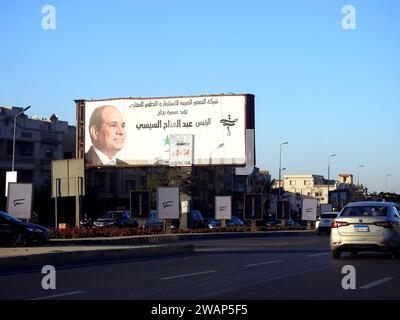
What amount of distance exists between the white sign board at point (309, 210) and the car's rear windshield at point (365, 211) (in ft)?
123

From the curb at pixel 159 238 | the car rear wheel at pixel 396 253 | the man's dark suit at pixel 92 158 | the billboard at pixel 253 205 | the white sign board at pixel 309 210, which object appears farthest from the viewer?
the white sign board at pixel 309 210

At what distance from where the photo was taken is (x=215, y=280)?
47.3ft

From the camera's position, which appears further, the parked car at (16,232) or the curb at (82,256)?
the parked car at (16,232)

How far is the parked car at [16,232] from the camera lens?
1045 inches

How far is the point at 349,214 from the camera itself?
19797 mm

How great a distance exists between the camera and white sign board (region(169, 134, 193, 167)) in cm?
4700

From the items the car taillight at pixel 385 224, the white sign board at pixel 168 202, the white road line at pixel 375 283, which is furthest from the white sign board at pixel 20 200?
the white road line at pixel 375 283

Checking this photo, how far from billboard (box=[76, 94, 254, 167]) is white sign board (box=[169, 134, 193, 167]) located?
0.87ft

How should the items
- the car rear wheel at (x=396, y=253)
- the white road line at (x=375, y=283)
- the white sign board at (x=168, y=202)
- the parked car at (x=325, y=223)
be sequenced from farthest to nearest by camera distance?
the parked car at (x=325, y=223) < the white sign board at (x=168, y=202) < the car rear wheel at (x=396, y=253) < the white road line at (x=375, y=283)

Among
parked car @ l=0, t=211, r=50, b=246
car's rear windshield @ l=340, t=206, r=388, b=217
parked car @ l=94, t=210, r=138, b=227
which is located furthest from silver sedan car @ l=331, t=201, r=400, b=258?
parked car @ l=94, t=210, r=138, b=227

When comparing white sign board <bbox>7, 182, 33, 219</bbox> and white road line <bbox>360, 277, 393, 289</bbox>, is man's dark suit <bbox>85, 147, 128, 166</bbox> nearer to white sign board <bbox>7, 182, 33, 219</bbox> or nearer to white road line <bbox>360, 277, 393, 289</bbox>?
white sign board <bbox>7, 182, 33, 219</bbox>

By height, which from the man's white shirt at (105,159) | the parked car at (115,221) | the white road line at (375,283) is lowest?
the parked car at (115,221)

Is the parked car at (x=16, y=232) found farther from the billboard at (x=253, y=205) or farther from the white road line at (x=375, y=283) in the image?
the billboard at (x=253, y=205)

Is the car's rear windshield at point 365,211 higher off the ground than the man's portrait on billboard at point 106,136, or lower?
lower
